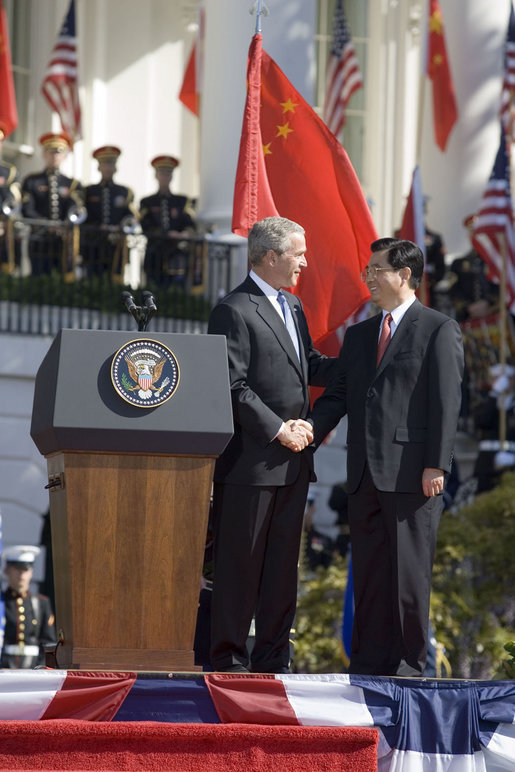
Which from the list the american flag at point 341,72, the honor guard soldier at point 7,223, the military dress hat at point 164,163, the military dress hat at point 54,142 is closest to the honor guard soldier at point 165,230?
the military dress hat at point 164,163

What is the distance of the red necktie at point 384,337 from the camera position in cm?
566

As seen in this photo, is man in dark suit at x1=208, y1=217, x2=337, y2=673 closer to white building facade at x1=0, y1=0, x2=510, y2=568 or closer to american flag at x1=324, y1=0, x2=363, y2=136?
white building facade at x1=0, y1=0, x2=510, y2=568

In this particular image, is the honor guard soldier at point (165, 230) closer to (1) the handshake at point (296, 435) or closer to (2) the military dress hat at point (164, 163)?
(2) the military dress hat at point (164, 163)

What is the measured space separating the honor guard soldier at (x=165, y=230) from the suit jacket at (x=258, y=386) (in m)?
9.92

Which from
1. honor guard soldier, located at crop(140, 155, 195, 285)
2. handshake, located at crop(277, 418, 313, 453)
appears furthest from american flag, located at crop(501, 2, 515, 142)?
handshake, located at crop(277, 418, 313, 453)

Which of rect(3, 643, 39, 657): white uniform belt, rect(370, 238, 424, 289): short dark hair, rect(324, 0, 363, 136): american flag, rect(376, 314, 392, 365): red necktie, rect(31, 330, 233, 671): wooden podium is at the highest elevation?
rect(324, 0, 363, 136): american flag

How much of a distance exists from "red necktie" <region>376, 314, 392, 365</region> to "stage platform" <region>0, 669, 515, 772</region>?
4.50 feet

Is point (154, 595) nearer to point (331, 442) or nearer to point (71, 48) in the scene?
point (331, 442)

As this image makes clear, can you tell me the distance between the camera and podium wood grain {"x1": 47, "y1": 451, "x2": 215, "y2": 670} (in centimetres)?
488

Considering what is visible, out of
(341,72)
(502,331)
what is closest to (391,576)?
(502,331)

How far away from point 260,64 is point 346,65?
34.6 ft

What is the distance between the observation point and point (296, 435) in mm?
5508

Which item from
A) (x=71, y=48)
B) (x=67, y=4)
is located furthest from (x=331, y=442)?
(x=67, y=4)

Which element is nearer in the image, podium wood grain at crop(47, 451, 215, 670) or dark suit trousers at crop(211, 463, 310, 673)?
podium wood grain at crop(47, 451, 215, 670)
